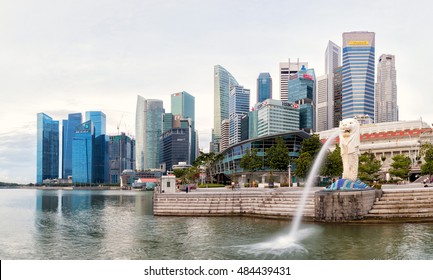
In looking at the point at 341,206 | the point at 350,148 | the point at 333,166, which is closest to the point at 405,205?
the point at 341,206

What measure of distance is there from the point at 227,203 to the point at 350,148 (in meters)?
18.1

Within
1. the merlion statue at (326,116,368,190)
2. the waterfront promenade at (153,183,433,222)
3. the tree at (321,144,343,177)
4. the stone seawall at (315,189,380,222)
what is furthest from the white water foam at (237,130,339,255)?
the tree at (321,144,343,177)

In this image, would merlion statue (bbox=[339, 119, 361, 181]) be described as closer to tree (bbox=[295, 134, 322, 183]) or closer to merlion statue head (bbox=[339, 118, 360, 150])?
merlion statue head (bbox=[339, 118, 360, 150])

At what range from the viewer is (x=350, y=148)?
48.4 metres

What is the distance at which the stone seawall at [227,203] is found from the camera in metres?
51.2

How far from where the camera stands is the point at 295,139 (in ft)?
381

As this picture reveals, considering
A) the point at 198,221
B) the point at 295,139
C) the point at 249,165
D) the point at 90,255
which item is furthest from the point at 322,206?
the point at 295,139

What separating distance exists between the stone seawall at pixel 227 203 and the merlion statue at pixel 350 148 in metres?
6.85

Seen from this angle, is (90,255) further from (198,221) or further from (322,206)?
(322,206)

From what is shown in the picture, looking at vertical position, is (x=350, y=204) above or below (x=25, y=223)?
above
